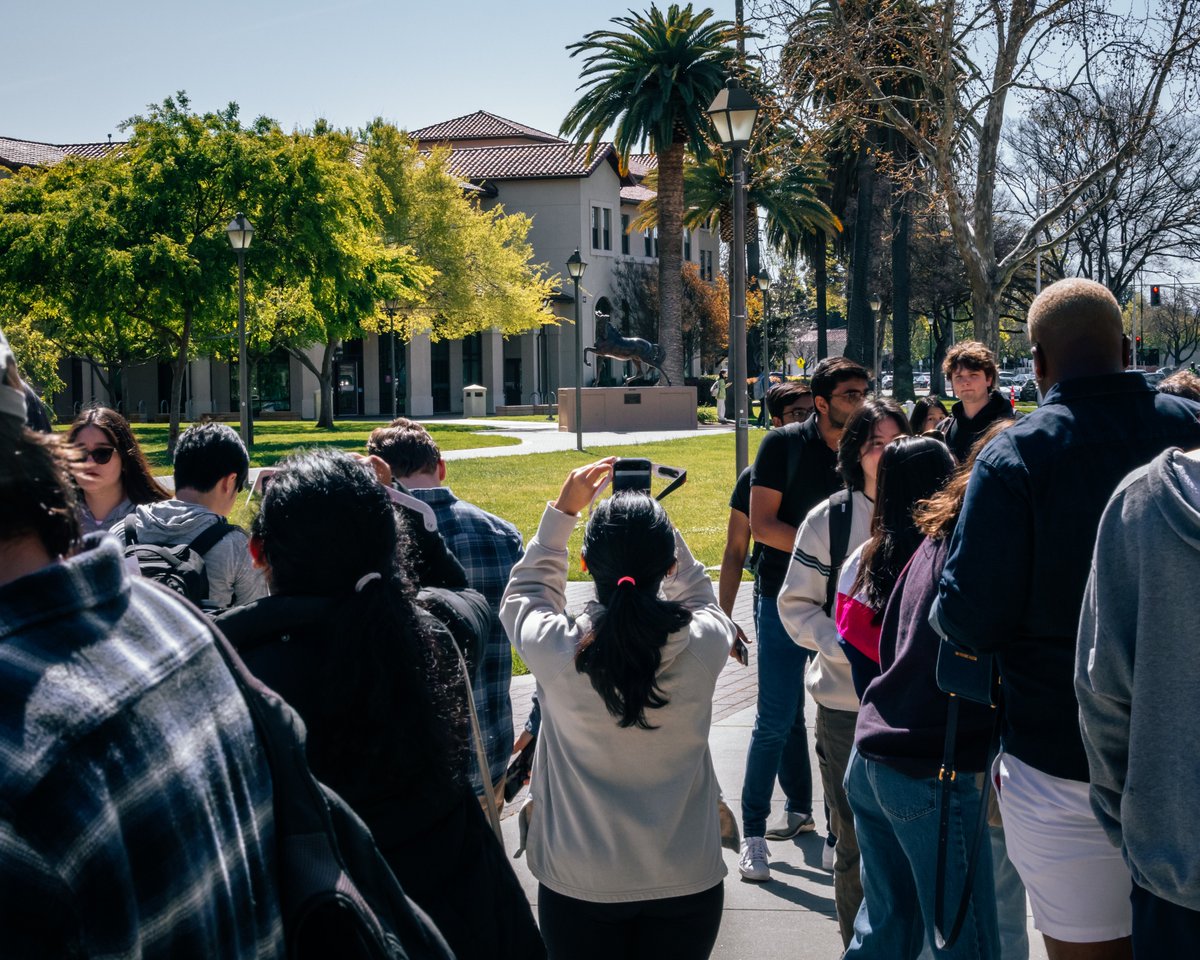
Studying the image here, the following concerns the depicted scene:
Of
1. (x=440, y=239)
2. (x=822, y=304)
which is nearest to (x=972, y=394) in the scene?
(x=822, y=304)

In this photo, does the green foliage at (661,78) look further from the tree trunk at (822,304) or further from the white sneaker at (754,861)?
the white sneaker at (754,861)

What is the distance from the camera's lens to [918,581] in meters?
3.13

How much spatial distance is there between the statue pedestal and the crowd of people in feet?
117

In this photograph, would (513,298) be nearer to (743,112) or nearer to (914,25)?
(914,25)

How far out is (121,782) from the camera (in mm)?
1257

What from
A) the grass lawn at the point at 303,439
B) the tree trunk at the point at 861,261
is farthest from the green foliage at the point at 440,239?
the tree trunk at the point at 861,261

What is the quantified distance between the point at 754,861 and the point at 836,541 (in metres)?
1.58

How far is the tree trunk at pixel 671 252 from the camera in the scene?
41125 mm

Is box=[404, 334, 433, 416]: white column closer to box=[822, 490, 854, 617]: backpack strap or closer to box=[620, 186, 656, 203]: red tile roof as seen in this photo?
box=[620, 186, 656, 203]: red tile roof

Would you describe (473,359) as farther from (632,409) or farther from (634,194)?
(632,409)

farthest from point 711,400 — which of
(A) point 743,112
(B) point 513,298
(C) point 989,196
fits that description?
(A) point 743,112

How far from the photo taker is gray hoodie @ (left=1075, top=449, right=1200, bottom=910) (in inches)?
81.7

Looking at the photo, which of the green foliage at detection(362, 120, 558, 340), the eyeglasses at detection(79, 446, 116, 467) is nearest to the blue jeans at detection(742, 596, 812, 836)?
the eyeglasses at detection(79, 446, 116, 467)

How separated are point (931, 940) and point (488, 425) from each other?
43025 millimetres
